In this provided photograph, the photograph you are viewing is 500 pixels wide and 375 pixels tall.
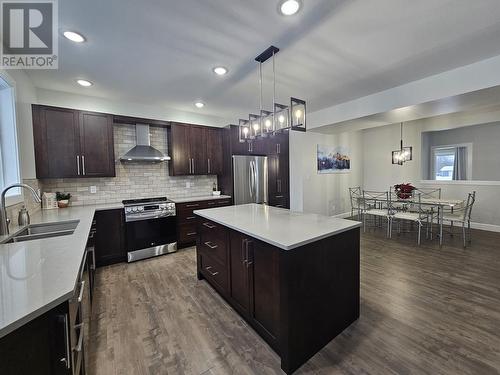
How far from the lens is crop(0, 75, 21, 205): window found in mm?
2365

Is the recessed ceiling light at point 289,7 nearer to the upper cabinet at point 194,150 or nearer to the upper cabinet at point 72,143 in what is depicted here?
the upper cabinet at point 194,150

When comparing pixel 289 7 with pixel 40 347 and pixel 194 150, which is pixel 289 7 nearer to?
pixel 40 347

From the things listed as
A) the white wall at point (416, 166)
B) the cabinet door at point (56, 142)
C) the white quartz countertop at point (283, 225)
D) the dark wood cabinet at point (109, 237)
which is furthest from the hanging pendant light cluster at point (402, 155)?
the cabinet door at point (56, 142)

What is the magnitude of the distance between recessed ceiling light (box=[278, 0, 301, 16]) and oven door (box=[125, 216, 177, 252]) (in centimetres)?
329

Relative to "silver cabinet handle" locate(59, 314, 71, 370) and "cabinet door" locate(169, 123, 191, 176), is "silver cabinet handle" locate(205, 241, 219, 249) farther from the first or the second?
"cabinet door" locate(169, 123, 191, 176)

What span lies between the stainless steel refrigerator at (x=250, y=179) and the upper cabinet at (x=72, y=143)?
86.9 inches

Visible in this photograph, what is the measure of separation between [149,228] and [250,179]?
2169 mm

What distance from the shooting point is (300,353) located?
1567 mm

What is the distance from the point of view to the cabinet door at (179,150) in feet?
13.6

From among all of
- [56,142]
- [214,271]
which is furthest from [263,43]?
[56,142]

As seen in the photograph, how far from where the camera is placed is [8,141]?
2461 millimetres

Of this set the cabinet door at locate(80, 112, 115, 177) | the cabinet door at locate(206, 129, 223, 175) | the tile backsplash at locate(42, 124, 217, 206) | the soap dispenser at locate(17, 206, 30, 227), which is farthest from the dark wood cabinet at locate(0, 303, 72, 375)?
the cabinet door at locate(206, 129, 223, 175)

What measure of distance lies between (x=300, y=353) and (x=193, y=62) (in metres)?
3.00

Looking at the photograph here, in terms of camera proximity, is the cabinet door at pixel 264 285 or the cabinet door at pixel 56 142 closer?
the cabinet door at pixel 264 285
